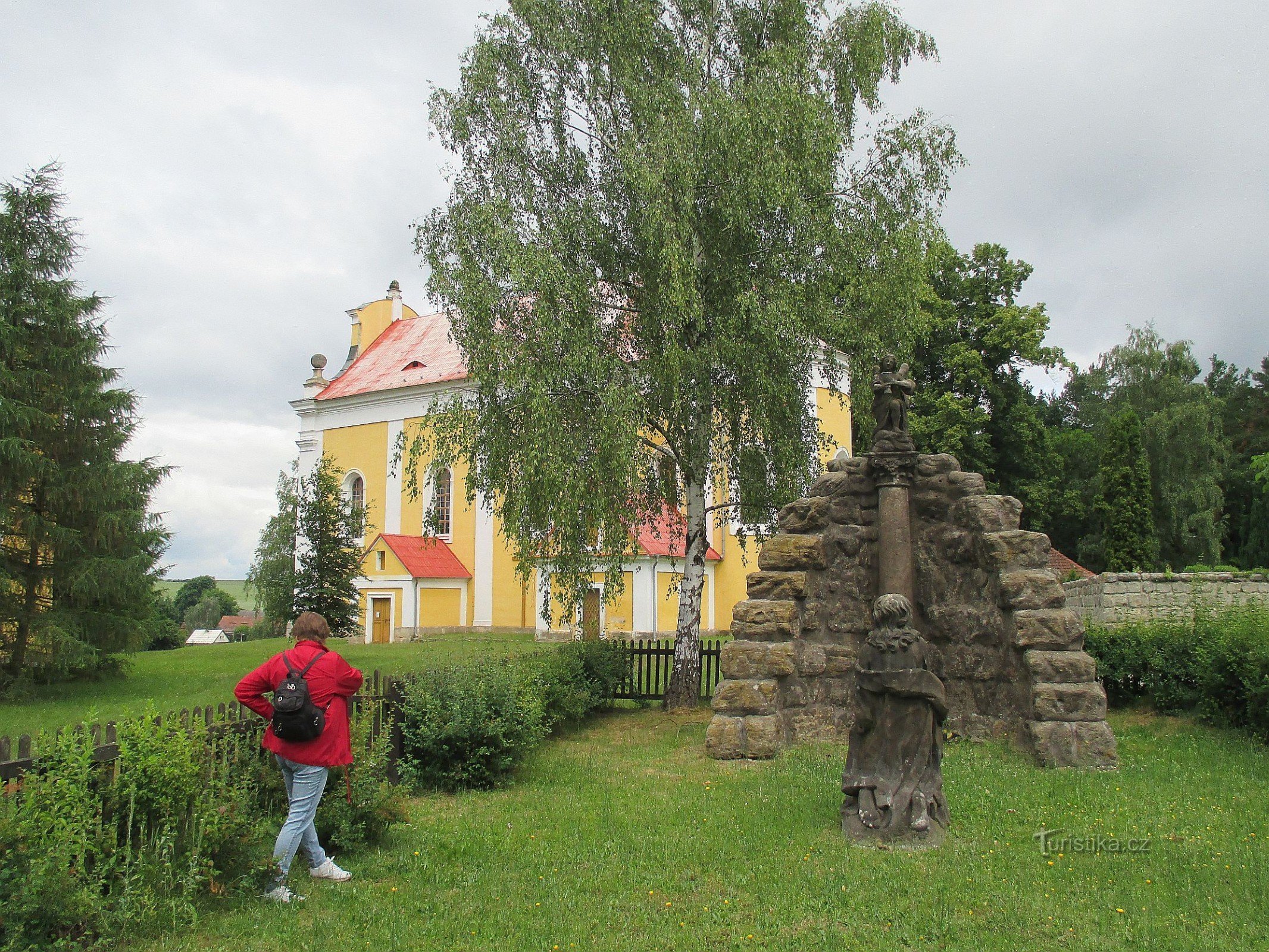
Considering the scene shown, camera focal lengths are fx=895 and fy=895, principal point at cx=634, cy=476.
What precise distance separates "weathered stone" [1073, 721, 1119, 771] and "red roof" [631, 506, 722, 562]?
6604 mm

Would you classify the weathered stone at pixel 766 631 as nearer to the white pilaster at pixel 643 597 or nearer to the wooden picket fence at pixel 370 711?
the wooden picket fence at pixel 370 711

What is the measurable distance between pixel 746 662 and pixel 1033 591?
3457mm

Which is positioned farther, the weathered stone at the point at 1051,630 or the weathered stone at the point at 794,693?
the weathered stone at the point at 794,693

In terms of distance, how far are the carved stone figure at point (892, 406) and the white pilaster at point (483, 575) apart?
23955 mm

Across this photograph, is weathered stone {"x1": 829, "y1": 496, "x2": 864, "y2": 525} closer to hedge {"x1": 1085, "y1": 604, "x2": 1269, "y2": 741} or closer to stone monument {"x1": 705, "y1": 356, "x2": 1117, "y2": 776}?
stone monument {"x1": 705, "y1": 356, "x2": 1117, "y2": 776}

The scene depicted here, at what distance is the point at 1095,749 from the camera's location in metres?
9.59

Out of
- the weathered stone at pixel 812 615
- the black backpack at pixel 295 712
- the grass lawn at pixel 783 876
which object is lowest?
the grass lawn at pixel 783 876

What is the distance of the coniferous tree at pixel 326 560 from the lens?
23.7 metres

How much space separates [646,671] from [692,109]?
913 cm

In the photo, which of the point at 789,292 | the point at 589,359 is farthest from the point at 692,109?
the point at 589,359

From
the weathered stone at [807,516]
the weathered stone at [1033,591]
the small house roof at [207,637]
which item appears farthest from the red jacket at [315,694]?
the small house roof at [207,637]

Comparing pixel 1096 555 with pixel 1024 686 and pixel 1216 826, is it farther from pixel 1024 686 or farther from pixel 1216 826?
pixel 1216 826

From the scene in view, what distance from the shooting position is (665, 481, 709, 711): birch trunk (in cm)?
1429

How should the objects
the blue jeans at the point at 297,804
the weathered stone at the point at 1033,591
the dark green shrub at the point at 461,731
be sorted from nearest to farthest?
the blue jeans at the point at 297,804 → the dark green shrub at the point at 461,731 → the weathered stone at the point at 1033,591
